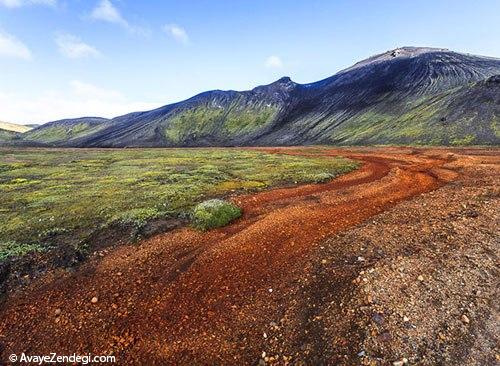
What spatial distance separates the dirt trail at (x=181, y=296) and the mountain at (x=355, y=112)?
69614 millimetres

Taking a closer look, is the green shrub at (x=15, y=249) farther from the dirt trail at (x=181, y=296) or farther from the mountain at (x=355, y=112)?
the mountain at (x=355, y=112)

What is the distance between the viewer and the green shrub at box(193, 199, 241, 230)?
18656 mm

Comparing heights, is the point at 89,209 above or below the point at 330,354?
above

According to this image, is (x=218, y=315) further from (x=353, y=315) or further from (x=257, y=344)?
(x=353, y=315)

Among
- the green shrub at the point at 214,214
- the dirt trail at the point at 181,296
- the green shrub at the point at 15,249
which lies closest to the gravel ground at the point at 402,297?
the dirt trail at the point at 181,296

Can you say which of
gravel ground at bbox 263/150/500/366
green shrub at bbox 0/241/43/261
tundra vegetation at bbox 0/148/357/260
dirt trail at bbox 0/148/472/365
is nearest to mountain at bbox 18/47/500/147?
tundra vegetation at bbox 0/148/357/260

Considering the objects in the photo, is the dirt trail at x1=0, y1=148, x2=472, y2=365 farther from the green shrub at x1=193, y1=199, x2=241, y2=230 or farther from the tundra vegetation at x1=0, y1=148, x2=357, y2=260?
the tundra vegetation at x1=0, y1=148, x2=357, y2=260

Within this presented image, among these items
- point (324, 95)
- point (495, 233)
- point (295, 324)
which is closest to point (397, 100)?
point (324, 95)

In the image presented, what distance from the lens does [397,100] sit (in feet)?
410

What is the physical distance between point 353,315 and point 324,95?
166m

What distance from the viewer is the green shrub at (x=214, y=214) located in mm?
18656

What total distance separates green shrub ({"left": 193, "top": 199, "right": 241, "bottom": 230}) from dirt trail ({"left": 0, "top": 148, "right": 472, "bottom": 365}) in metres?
0.68

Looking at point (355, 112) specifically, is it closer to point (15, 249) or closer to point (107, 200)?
point (107, 200)

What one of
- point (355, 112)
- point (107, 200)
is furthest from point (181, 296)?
point (355, 112)
